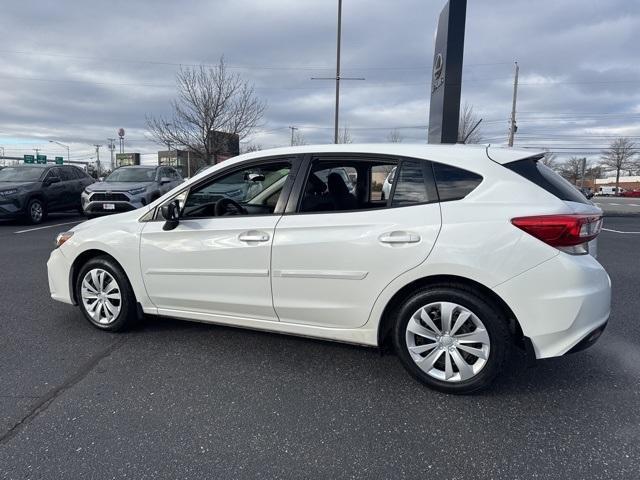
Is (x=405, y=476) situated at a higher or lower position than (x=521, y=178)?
lower

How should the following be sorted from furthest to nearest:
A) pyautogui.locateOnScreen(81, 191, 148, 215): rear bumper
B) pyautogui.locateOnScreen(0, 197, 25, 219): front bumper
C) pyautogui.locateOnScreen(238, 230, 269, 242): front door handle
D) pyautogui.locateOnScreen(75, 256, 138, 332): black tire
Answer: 1. pyautogui.locateOnScreen(0, 197, 25, 219): front bumper
2. pyautogui.locateOnScreen(81, 191, 148, 215): rear bumper
3. pyautogui.locateOnScreen(75, 256, 138, 332): black tire
4. pyautogui.locateOnScreen(238, 230, 269, 242): front door handle

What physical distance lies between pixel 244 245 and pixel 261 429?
1312mm

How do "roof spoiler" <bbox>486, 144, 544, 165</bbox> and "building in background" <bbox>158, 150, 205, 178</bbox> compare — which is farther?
"building in background" <bbox>158, 150, 205, 178</bbox>

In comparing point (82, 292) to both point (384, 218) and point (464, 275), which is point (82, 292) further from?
point (464, 275)

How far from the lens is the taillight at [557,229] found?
8.59ft

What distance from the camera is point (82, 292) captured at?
Answer: 4.02m

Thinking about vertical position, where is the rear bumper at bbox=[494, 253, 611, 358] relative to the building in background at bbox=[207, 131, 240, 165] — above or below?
below

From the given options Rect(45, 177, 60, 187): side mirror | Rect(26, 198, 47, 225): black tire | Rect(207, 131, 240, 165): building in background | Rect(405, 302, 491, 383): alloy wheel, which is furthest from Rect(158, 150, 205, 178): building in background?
Rect(405, 302, 491, 383): alloy wheel

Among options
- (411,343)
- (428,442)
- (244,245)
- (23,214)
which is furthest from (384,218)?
(23,214)

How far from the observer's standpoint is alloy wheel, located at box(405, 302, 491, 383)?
2793mm

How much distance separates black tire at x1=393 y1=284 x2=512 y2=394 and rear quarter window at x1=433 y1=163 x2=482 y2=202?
0.59 meters

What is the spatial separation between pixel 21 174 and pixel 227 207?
11.8 m

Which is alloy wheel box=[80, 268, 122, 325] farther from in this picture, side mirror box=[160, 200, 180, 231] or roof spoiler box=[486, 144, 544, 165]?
roof spoiler box=[486, 144, 544, 165]

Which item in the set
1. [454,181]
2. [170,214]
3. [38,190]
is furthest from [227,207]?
[38,190]
